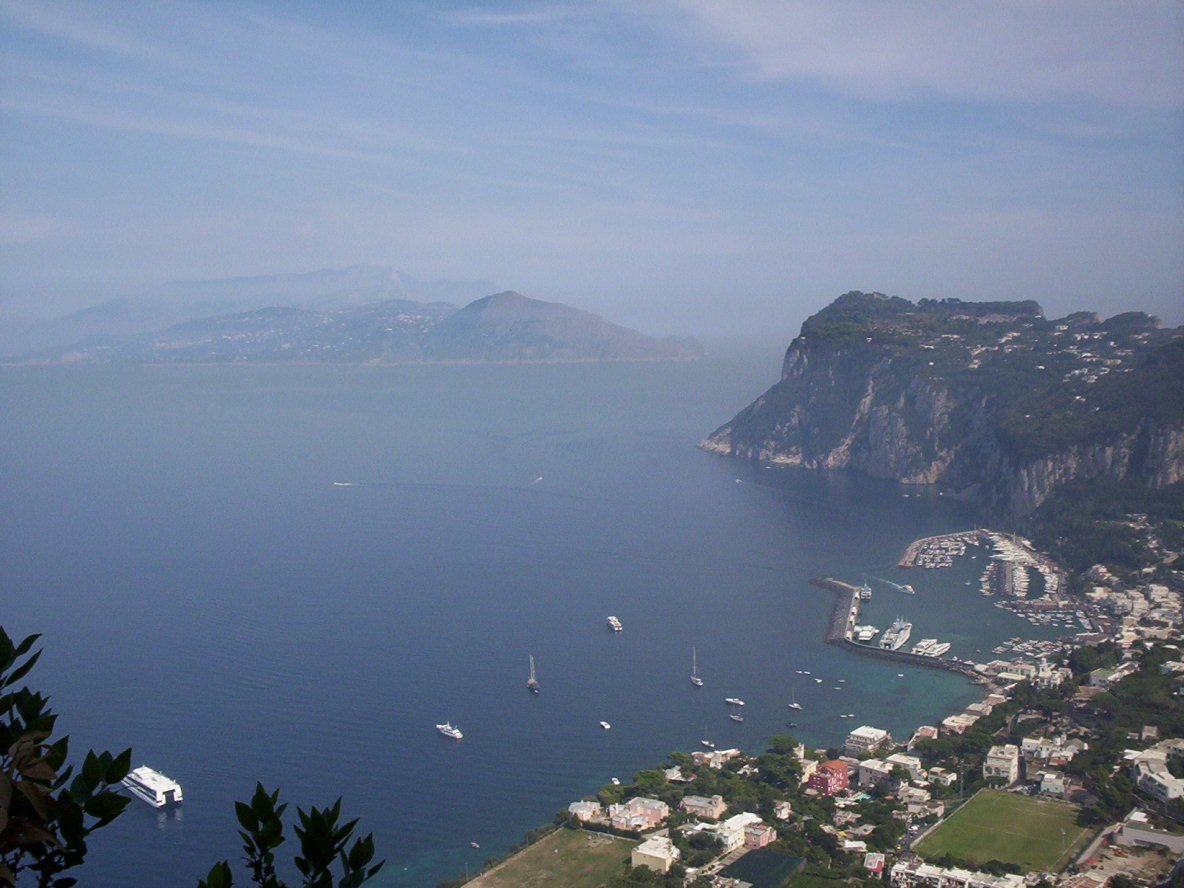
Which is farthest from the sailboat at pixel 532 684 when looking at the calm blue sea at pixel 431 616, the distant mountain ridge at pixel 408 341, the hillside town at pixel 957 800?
the distant mountain ridge at pixel 408 341

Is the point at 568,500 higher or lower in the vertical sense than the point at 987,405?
lower

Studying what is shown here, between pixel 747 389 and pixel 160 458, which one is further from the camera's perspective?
pixel 747 389

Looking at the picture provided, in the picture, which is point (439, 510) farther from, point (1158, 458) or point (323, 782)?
point (1158, 458)

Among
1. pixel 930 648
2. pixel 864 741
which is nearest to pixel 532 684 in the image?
pixel 864 741

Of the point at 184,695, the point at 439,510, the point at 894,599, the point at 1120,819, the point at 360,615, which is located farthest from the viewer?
the point at 439,510

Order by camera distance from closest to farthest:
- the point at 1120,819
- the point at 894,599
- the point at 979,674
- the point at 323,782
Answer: the point at 1120,819
the point at 323,782
the point at 979,674
the point at 894,599

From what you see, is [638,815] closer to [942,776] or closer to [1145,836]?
[942,776]

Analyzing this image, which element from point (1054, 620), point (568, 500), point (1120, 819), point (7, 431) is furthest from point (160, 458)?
point (1120, 819)

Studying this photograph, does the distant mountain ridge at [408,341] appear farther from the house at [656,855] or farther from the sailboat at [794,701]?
the house at [656,855]
